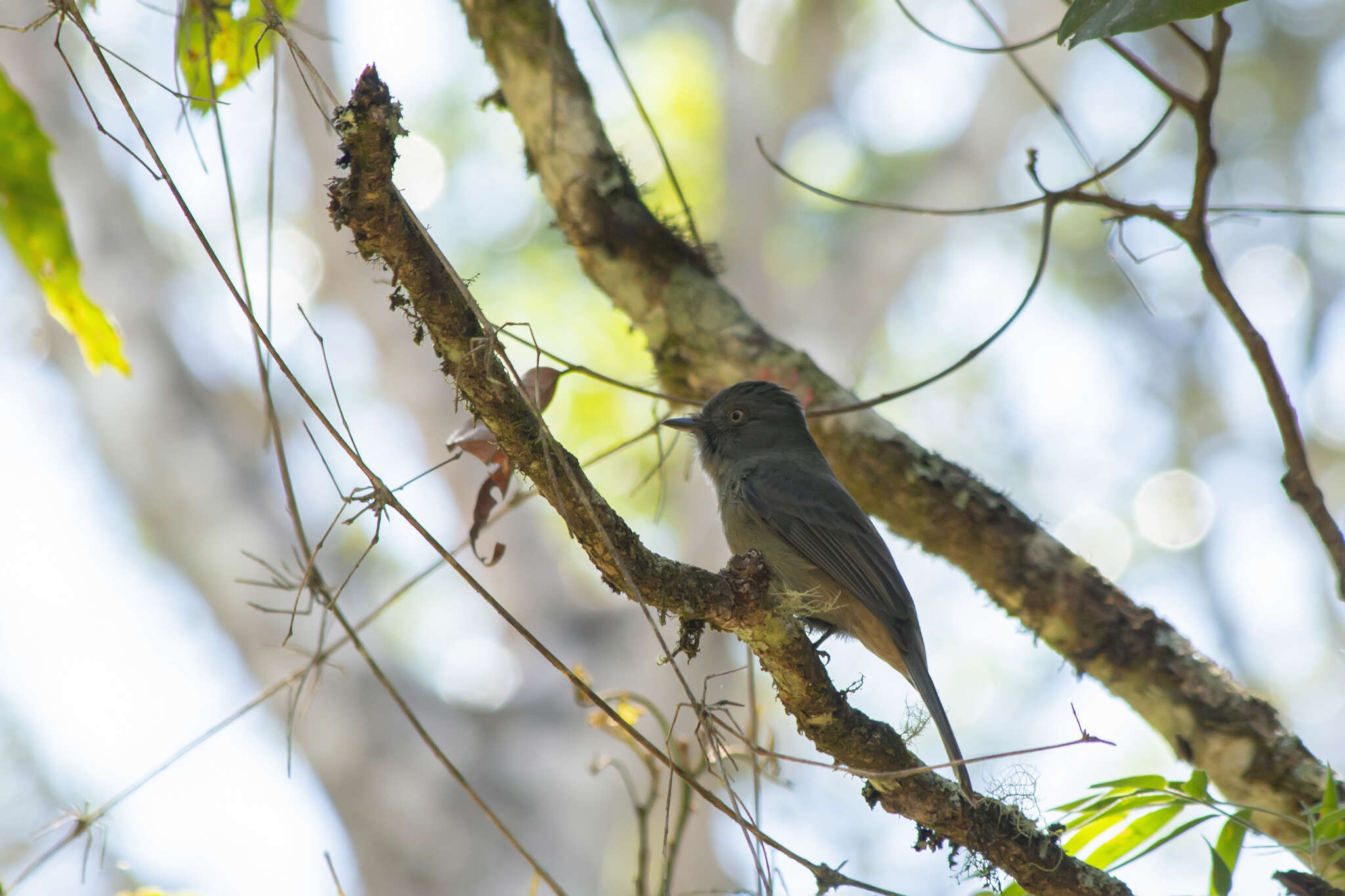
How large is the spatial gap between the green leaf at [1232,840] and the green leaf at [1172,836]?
122 millimetres

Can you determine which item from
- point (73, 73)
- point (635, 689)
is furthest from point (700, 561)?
point (73, 73)

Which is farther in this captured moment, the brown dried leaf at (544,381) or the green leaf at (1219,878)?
the brown dried leaf at (544,381)

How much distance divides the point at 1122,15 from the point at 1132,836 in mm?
2199

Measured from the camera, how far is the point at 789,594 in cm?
249

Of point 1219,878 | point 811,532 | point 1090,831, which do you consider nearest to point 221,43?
point 811,532

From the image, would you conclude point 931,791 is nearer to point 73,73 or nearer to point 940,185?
point 73,73

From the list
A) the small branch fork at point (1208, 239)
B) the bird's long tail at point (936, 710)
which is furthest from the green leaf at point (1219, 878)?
the small branch fork at point (1208, 239)

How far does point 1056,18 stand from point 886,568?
1011cm

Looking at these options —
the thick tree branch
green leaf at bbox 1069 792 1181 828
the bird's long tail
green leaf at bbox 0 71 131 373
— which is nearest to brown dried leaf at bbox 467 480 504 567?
green leaf at bbox 0 71 131 373

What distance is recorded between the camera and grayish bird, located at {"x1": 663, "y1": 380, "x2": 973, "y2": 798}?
3934 mm

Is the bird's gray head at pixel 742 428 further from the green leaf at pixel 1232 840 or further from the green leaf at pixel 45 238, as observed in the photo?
the green leaf at pixel 45 238

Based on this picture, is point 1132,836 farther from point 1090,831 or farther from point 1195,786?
point 1195,786

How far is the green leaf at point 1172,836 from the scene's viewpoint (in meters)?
2.74

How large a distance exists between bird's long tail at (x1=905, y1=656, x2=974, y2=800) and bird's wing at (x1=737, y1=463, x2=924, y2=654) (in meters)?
0.07
